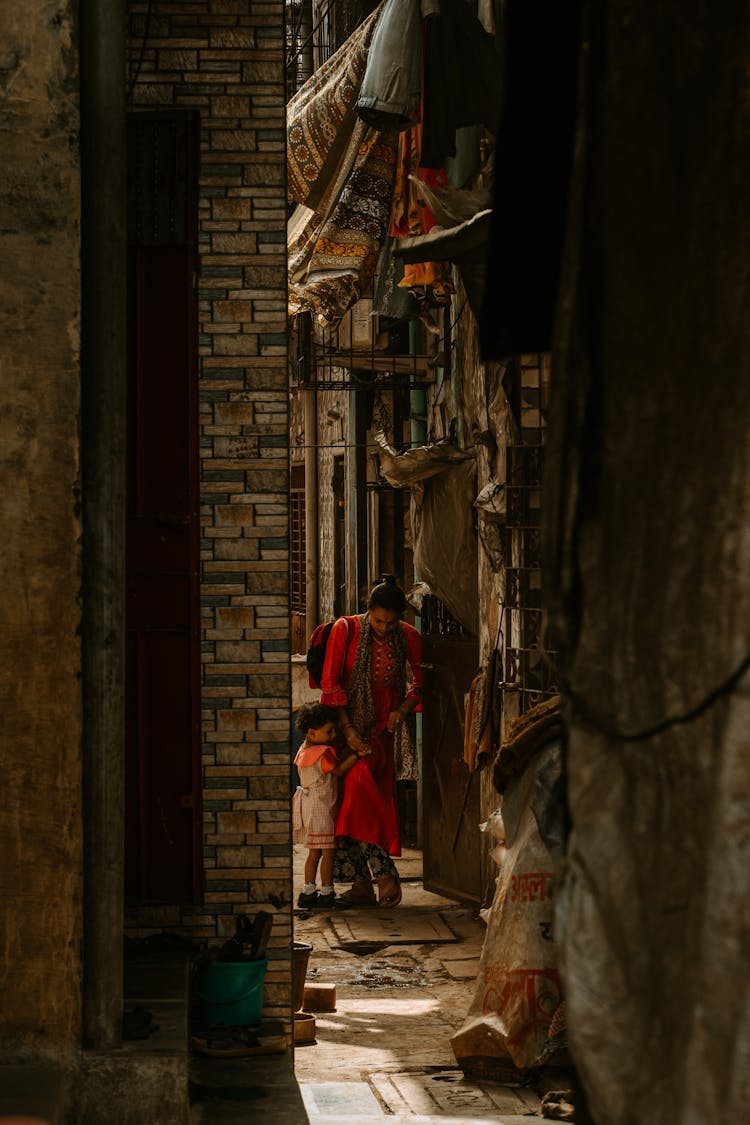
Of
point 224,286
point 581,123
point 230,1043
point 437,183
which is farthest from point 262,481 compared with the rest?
point 581,123

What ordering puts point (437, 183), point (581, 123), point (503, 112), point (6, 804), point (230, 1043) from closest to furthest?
point (581, 123) → point (503, 112) → point (6, 804) → point (230, 1043) → point (437, 183)

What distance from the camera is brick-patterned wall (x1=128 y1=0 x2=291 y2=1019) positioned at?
281 inches

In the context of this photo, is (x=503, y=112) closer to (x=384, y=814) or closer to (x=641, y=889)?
(x=641, y=889)

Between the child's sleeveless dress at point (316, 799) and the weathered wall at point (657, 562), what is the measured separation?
959 cm

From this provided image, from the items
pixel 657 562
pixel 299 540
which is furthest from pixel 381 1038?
pixel 299 540

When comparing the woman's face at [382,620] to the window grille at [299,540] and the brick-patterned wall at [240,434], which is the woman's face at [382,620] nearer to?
the brick-patterned wall at [240,434]

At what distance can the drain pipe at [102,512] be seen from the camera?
5.34 metres

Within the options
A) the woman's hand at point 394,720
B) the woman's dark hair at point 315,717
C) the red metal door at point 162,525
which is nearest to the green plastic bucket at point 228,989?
the red metal door at point 162,525

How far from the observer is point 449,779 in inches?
474

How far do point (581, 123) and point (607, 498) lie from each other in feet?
1.68

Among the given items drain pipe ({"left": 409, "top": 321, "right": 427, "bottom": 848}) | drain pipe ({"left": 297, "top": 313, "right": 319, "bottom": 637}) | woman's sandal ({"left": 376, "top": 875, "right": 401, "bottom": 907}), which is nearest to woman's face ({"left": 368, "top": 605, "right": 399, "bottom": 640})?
woman's sandal ({"left": 376, "top": 875, "right": 401, "bottom": 907})

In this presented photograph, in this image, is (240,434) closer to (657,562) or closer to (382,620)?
(382,620)

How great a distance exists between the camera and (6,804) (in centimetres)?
520

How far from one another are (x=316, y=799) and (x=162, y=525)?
4944 mm
